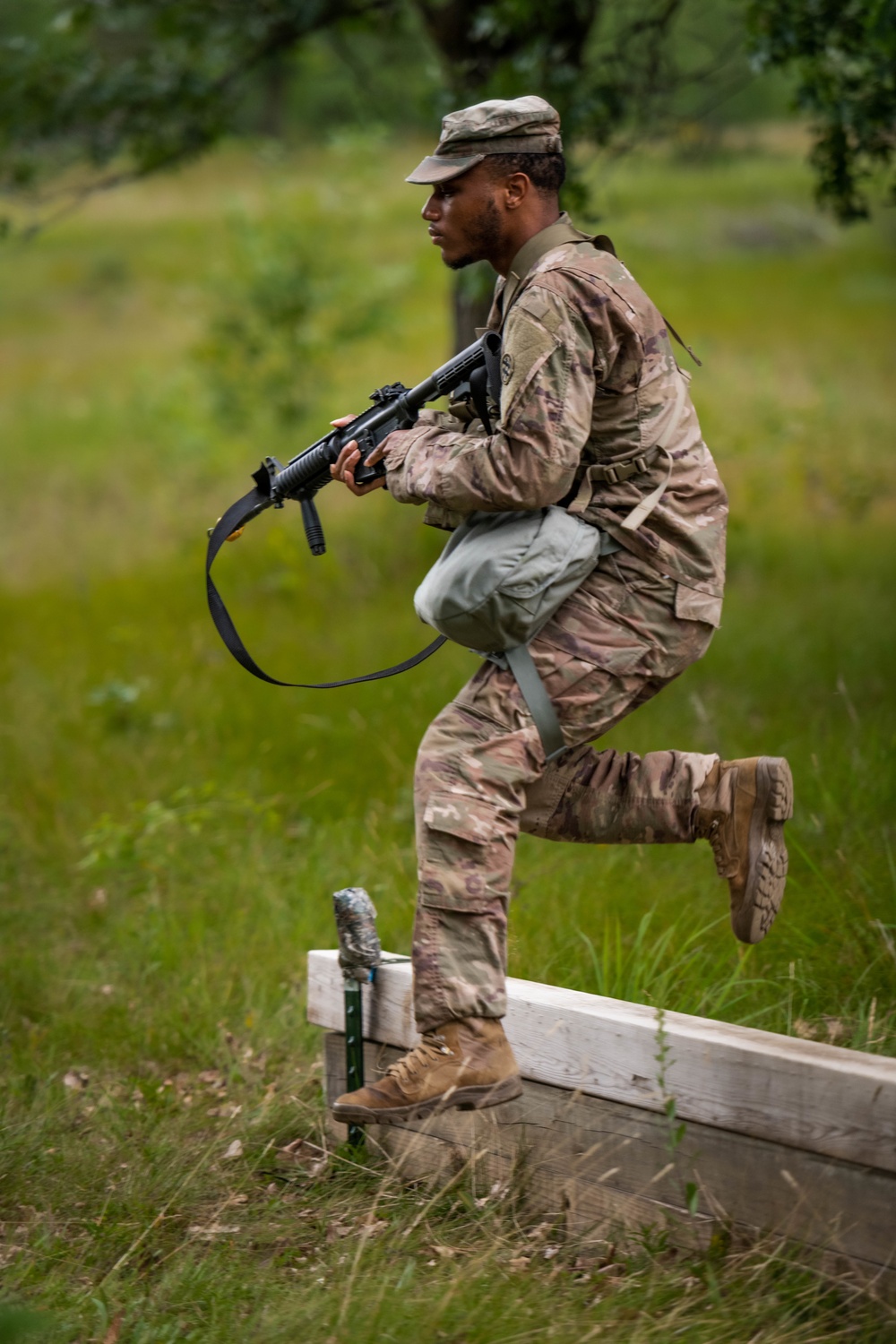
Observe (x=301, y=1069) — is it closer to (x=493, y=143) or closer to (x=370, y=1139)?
(x=370, y=1139)

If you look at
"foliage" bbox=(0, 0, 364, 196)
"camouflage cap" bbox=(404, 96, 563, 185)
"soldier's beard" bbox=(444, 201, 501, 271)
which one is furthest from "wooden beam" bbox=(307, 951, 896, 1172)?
"foliage" bbox=(0, 0, 364, 196)

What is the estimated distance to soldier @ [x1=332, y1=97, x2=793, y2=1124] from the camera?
115 inches

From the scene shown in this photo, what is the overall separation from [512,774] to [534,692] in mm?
184

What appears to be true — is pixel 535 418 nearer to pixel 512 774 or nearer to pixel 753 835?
pixel 512 774

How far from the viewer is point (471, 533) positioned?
3078 mm

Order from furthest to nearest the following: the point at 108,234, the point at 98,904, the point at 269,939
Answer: the point at 108,234 → the point at 98,904 → the point at 269,939

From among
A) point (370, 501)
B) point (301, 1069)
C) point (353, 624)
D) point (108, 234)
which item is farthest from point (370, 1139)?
point (108, 234)

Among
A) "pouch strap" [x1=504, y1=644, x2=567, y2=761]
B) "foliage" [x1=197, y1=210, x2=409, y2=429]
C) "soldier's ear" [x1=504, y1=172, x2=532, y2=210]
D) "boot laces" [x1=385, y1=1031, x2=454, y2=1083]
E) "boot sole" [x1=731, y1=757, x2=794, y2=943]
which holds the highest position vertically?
"foliage" [x1=197, y1=210, x2=409, y2=429]

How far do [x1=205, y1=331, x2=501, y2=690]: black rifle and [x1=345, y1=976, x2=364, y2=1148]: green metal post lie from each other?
776 mm

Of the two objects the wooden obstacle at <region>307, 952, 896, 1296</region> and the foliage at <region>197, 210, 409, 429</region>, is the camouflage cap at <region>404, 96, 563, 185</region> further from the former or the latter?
the foliage at <region>197, 210, 409, 429</region>

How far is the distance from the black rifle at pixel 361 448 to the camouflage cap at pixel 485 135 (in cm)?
36

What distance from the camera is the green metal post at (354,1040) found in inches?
137

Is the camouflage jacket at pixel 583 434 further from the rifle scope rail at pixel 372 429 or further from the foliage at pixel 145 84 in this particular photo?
the foliage at pixel 145 84

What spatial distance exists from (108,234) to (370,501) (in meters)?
30.5
